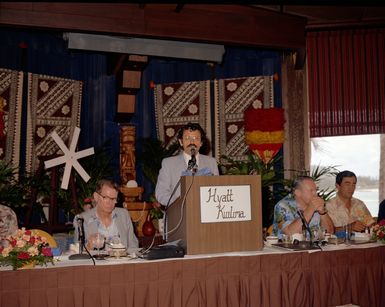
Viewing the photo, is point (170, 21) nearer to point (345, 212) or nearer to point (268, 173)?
point (268, 173)

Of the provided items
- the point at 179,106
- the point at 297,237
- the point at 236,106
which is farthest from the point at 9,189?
the point at 297,237

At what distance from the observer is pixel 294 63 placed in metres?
7.54

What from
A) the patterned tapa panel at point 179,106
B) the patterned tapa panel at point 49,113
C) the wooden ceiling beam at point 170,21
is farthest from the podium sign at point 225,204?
the patterned tapa panel at point 179,106

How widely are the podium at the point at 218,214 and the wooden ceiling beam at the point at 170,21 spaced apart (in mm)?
3312

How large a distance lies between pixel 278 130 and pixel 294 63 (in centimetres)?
113

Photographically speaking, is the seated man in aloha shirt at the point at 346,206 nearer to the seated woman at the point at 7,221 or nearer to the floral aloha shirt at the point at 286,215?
the floral aloha shirt at the point at 286,215

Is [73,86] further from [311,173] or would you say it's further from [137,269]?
[137,269]

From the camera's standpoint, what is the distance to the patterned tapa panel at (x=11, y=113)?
→ 6512 mm

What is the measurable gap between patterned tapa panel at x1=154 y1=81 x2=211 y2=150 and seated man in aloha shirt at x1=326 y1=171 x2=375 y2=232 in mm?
3197

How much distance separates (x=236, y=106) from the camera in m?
7.59

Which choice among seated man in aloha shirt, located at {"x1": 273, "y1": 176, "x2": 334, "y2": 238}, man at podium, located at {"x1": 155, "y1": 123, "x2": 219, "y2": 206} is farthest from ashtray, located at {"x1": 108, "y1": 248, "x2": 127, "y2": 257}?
seated man in aloha shirt, located at {"x1": 273, "y1": 176, "x2": 334, "y2": 238}

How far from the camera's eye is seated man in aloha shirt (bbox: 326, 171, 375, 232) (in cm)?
453

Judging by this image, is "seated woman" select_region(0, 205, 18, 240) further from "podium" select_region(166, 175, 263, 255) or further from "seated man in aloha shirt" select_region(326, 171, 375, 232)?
"seated man in aloha shirt" select_region(326, 171, 375, 232)

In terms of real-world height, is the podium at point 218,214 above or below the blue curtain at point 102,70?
below
